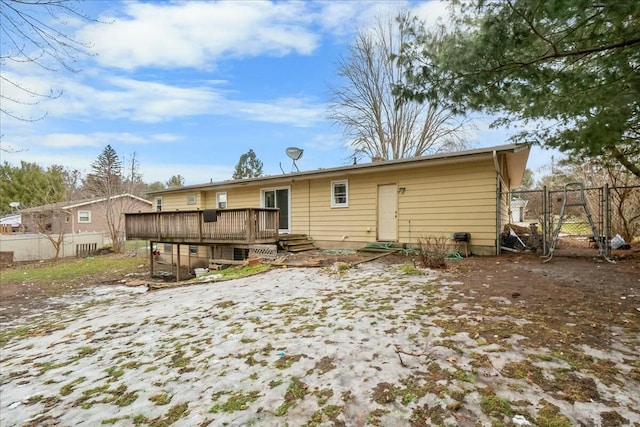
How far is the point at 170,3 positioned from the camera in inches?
247

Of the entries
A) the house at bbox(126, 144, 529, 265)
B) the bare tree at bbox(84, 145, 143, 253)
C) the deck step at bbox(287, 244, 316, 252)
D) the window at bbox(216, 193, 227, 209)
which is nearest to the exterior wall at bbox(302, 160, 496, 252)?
the house at bbox(126, 144, 529, 265)

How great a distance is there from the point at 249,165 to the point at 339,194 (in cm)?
3618

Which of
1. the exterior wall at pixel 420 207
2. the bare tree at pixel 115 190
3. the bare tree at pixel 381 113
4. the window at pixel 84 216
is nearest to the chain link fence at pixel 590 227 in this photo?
the exterior wall at pixel 420 207

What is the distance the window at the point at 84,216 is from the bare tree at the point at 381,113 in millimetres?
23175

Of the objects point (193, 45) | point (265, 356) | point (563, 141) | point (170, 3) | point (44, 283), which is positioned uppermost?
point (193, 45)

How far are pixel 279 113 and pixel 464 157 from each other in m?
14.3

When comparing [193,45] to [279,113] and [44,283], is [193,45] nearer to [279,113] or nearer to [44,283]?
[44,283]

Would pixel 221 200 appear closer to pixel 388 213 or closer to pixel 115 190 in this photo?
pixel 388 213

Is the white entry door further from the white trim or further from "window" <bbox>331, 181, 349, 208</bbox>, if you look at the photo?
the white trim

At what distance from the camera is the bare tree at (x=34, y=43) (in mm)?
2801

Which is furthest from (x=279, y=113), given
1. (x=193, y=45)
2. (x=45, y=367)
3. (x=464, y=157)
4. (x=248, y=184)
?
(x=45, y=367)

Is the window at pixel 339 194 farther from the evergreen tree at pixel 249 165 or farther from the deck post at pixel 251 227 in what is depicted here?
the evergreen tree at pixel 249 165

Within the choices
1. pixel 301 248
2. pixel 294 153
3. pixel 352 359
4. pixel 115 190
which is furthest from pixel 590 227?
pixel 115 190

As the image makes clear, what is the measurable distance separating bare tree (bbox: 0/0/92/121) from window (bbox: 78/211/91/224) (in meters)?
30.2
